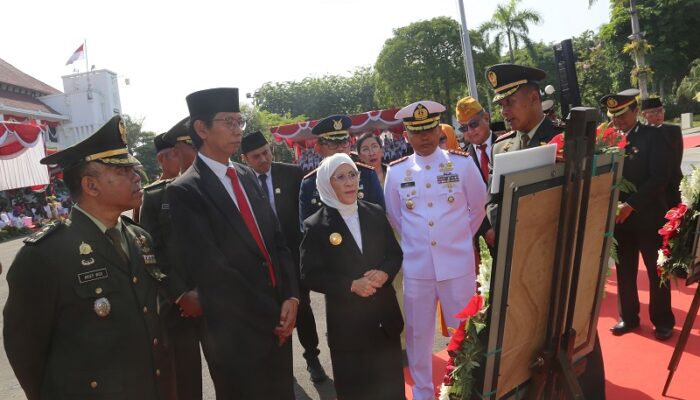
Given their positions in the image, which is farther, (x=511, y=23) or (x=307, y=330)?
(x=511, y=23)

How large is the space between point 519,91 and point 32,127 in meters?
22.9

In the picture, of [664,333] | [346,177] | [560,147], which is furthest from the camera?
[664,333]

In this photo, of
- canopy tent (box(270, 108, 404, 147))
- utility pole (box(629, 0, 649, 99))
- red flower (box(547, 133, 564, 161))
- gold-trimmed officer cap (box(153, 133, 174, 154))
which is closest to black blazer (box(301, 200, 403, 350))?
red flower (box(547, 133, 564, 161))

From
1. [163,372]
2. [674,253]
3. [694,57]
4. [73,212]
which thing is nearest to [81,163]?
[73,212]

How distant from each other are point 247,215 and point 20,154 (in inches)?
855

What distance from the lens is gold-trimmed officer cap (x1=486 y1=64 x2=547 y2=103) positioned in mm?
2672

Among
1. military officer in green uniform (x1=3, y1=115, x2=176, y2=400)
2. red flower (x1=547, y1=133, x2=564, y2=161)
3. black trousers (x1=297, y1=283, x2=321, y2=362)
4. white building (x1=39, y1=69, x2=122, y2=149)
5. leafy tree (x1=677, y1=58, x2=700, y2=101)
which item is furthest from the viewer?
white building (x1=39, y1=69, x2=122, y2=149)

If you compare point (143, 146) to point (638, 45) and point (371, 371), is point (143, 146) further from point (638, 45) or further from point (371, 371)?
point (371, 371)

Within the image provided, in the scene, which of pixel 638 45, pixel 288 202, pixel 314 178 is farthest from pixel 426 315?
pixel 638 45

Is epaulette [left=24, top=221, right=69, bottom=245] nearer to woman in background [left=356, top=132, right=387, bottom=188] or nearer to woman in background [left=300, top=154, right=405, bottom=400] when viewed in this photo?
woman in background [left=300, top=154, right=405, bottom=400]

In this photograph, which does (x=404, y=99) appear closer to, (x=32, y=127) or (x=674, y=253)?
(x=32, y=127)

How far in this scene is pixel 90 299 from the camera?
6.76 ft

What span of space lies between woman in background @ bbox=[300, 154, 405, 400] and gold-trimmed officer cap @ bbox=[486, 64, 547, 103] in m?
0.95

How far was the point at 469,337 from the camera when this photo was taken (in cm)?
184
